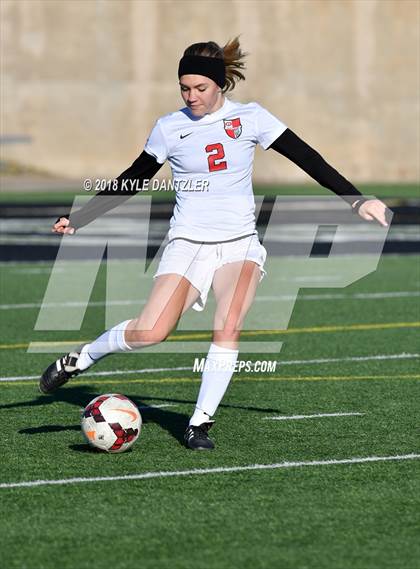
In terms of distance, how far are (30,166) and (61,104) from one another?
235 cm

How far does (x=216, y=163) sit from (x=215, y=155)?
49 millimetres

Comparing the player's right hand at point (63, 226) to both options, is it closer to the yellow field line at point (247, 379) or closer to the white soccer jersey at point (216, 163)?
the white soccer jersey at point (216, 163)

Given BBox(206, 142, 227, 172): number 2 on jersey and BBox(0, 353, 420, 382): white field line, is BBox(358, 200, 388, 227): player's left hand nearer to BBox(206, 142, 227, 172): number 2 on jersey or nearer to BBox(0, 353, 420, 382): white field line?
BBox(206, 142, 227, 172): number 2 on jersey

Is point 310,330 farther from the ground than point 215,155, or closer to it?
closer to it

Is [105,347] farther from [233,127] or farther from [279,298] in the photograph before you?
[279,298]

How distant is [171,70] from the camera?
43.9 metres

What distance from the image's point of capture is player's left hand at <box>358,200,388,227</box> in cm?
761

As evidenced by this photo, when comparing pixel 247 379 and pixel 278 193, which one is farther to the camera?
pixel 278 193

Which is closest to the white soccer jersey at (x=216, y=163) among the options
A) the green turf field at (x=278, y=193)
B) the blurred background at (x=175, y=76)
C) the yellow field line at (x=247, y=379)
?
the yellow field line at (x=247, y=379)

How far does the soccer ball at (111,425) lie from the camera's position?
24.9ft

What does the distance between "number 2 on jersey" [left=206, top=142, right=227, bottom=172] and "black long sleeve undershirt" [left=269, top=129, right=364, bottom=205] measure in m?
0.33

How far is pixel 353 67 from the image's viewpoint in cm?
4431

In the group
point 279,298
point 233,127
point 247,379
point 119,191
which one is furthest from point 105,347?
point 279,298

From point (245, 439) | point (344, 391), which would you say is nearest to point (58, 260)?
point (344, 391)
